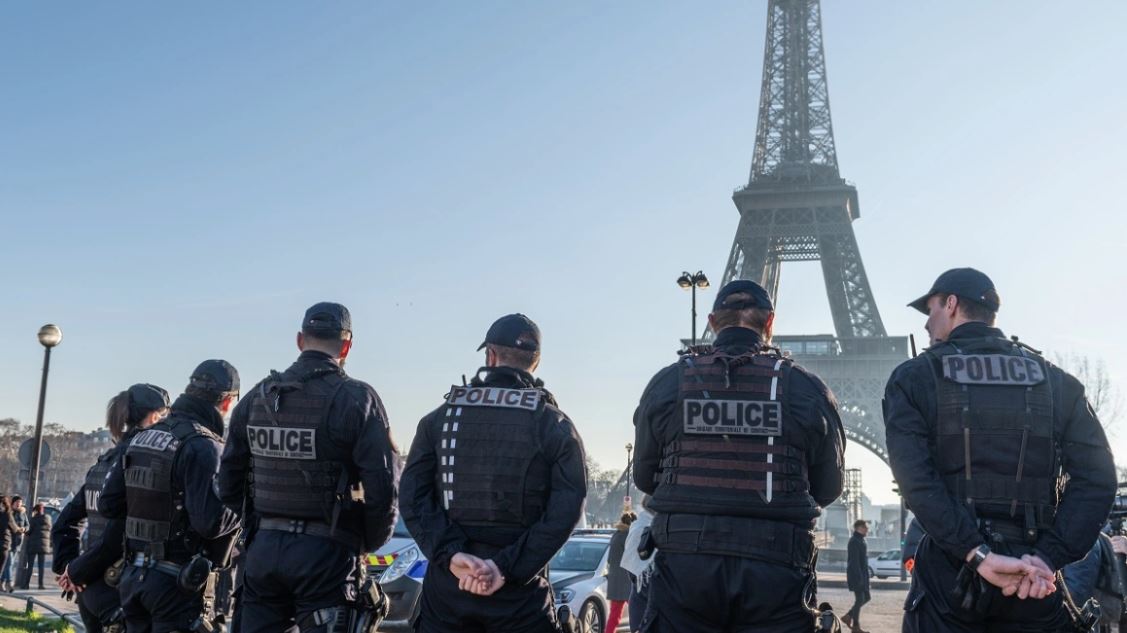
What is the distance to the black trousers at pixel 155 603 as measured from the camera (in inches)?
219

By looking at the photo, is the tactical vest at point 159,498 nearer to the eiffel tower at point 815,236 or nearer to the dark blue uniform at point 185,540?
the dark blue uniform at point 185,540

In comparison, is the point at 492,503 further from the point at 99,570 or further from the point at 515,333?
the point at 99,570

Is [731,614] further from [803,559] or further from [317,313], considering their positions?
[317,313]

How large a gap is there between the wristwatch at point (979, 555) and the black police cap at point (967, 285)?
1152 mm

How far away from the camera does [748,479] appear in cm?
413

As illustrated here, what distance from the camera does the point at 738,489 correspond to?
13.5 feet

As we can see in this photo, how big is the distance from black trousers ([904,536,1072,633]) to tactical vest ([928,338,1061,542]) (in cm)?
18

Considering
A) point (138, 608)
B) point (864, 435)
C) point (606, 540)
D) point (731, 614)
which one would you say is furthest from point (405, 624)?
point (864, 435)

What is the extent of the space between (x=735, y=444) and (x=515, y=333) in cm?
136

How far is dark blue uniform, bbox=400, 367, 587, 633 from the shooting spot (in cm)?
450

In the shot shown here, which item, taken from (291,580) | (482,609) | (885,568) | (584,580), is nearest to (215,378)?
(291,580)

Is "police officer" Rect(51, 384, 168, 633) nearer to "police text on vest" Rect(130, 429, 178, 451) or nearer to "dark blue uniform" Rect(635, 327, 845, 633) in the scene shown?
"police text on vest" Rect(130, 429, 178, 451)

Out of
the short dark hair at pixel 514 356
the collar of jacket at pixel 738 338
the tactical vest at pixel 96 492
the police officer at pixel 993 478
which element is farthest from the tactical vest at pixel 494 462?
the tactical vest at pixel 96 492

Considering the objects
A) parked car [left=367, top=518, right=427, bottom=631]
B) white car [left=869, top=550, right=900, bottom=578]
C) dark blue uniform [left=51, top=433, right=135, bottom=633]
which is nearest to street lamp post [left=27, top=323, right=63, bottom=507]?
parked car [left=367, top=518, right=427, bottom=631]
